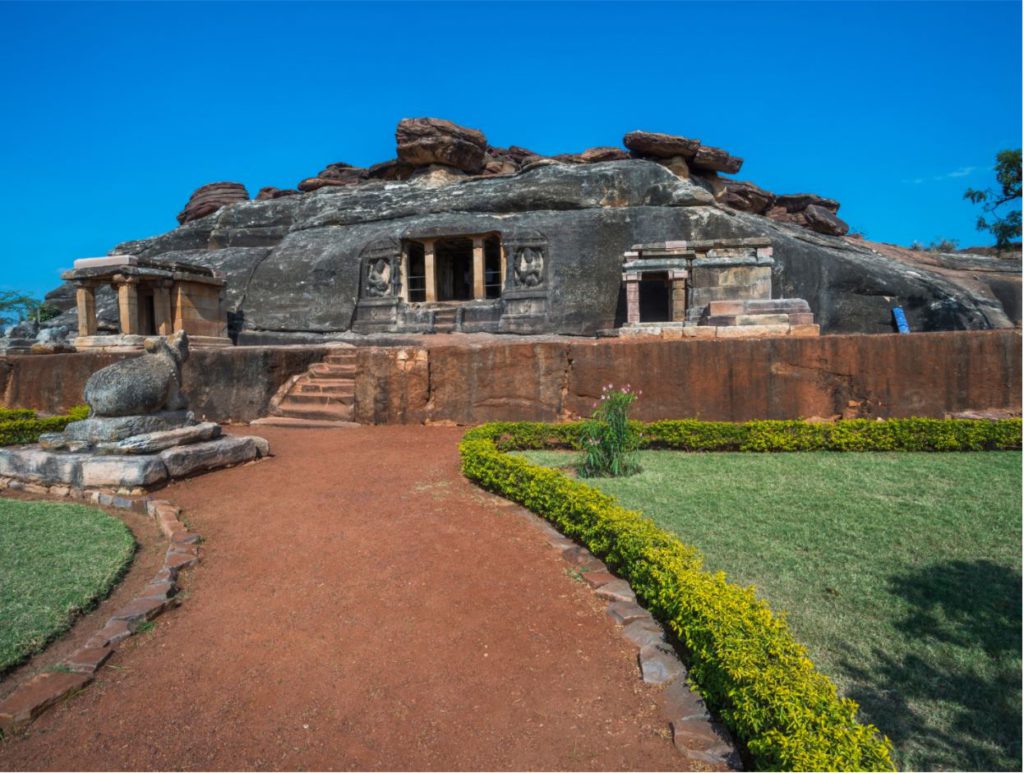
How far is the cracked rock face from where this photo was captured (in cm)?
1669

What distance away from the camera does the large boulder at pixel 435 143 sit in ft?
80.9

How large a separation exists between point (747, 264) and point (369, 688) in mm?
14231

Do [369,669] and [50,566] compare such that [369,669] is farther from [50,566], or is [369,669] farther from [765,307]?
[765,307]

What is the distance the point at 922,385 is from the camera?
24.0 ft

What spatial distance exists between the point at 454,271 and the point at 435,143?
16.6ft

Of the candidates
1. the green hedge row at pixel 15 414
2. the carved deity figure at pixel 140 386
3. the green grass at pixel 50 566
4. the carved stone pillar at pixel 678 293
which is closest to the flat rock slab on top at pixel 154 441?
the carved deity figure at pixel 140 386

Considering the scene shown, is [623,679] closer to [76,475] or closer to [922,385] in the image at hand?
[76,475]

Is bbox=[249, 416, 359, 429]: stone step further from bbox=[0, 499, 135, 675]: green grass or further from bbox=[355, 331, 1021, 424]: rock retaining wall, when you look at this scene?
bbox=[0, 499, 135, 675]: green grass

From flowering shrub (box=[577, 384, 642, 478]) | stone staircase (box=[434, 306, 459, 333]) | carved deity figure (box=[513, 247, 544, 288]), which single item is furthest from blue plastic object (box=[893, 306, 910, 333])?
flowering shrub (box=[577, 384, 642, 478])

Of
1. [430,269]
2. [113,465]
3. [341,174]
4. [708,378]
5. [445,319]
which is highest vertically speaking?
[341,174]

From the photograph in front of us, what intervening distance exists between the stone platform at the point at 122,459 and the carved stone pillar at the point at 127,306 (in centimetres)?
1139

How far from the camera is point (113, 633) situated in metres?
3.01

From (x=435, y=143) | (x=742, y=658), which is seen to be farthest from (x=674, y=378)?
(x=435, y=143)

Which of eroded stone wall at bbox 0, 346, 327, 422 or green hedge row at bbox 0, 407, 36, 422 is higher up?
eroded stone wall at bbox 0, 346, 327, 422
